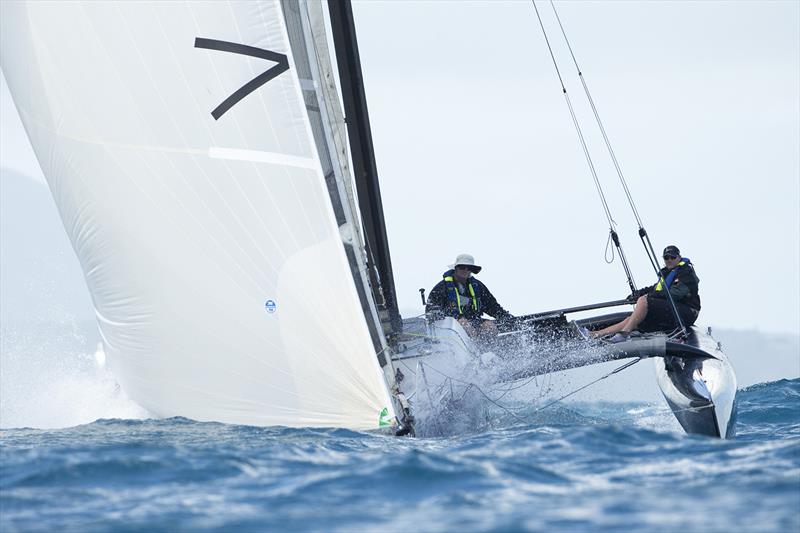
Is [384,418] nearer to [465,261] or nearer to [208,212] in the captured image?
[208,212]

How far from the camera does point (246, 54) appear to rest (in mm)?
6125

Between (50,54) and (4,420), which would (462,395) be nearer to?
(50,54)

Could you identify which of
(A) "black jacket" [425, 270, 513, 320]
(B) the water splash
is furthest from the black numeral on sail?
(A) "black jacket" [425, 270, 513, 320]

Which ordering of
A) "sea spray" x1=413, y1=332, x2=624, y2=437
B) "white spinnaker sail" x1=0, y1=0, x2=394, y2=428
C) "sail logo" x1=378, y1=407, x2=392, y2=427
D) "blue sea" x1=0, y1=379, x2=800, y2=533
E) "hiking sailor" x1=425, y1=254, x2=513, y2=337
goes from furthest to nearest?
"hiking sailor" x1=425, y1=254, x2=513, y2=337 → "sea spray" x1=413, y1=332, x2=624, y2=437 → "white spinnaker sail" x1=0, y1=0, x2=394, y2=428 → "sail logo" x1=378, y1=407, x2=392, y2=427 → "blue sea" x1=0, y1=379, x2=800, y2=533

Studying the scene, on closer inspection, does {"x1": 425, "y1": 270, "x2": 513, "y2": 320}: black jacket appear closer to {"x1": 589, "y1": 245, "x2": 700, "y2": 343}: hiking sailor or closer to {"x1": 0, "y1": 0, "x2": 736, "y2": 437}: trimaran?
{"x1": 589, "y1": 245, "x2": 700, "y2": 343}: hiking sailor

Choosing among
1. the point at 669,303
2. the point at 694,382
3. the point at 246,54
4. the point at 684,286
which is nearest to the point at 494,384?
the point at 694,382

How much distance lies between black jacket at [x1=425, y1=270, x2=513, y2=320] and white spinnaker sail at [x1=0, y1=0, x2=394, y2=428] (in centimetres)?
308

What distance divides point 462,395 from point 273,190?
6.12 feet

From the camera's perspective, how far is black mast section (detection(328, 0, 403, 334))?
6949 mm

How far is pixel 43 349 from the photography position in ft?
34.7

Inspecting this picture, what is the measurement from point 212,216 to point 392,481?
2.12 metres

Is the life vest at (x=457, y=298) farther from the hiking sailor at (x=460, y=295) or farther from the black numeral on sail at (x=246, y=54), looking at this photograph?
the black numeral on sail at (x=246, y=54)

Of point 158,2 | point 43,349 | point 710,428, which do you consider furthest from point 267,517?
point 43,349

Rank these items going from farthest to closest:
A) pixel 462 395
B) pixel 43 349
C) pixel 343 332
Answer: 1. pixel 43 349
2. pixel 462 395
3. pixel 343 332
